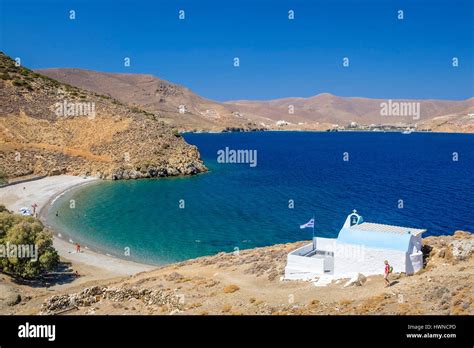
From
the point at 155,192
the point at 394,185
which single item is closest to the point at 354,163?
the point at 394,185

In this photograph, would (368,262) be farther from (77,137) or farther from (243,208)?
(77,137)

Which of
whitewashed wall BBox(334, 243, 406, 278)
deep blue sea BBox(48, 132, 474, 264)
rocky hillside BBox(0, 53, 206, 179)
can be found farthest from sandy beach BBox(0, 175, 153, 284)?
whitewashed wall BBox(334, 243, 406, 278)

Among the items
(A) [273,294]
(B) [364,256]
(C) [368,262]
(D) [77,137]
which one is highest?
(D) [77,137]

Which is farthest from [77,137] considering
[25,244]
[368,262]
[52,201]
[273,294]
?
[368,262]

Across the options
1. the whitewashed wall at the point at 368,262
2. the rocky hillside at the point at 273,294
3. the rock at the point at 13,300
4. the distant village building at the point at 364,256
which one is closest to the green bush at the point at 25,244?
the rocky hillside at the point at 273,294
